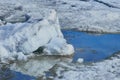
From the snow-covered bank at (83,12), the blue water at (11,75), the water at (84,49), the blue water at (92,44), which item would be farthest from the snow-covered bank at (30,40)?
the snow-covered bank at (83,12)

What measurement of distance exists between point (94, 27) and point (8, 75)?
25.4ft

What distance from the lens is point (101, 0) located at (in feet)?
86.2

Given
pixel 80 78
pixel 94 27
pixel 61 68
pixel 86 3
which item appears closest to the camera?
pixel 80 78

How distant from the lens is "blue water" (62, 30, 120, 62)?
13492 mm

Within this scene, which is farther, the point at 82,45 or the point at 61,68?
the point at 82,45

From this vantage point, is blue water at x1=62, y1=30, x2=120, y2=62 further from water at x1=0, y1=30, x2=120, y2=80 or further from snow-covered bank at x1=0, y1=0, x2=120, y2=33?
snow-covered bank at x1=0, y1=0, x2=120, y2=33

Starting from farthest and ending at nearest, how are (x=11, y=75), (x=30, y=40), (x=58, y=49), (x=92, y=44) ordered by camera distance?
(x=92, y=44) → (x=30, y=40) → (x=58, y=49) → (x=11, y=75)

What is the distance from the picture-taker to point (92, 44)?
49.0 ft

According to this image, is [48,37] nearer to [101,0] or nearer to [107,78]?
[107,78]

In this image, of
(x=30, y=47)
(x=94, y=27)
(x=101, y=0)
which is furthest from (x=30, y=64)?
(x=101, y=0)

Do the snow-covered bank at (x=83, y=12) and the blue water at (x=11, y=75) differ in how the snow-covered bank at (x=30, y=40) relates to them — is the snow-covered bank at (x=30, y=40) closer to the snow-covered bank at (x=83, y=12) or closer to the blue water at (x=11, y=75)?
the blue water at (x=11, y=75)

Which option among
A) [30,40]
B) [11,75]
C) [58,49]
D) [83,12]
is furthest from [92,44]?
[83,12]

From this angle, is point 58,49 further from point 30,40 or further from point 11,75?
point 11,75

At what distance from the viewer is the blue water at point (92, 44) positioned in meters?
13.5
